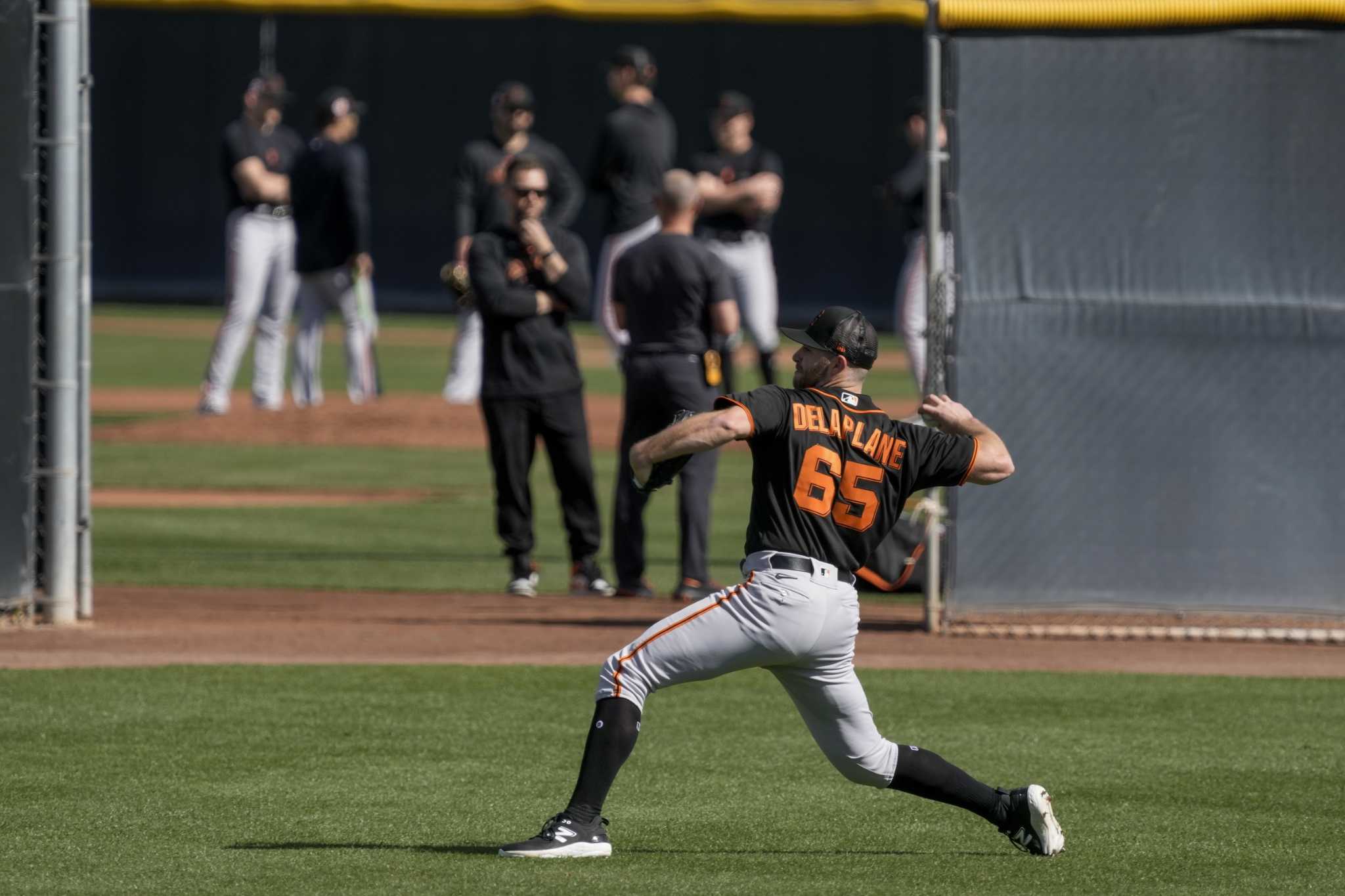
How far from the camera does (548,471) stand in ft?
54.9

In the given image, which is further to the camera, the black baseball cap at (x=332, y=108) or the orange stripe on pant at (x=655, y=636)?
the black baseball cap at (x=332, y=108)

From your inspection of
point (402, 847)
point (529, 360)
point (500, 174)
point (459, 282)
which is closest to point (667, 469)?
point (402, 847)

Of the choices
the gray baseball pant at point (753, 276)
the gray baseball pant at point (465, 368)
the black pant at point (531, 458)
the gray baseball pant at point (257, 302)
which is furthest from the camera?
the gray baseball pant at point (465, 368)

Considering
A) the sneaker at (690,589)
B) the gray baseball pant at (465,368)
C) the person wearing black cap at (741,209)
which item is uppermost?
the person wearing black cap at (741,209)

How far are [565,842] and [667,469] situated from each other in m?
1.02

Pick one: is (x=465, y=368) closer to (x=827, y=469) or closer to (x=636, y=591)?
(x=636, y=591)

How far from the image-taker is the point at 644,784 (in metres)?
6.85

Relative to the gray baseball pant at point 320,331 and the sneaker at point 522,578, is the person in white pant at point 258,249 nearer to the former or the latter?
the gray baseball pant at point 320,331

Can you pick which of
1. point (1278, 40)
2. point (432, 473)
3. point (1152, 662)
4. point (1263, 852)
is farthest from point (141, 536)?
point (1263, 852)

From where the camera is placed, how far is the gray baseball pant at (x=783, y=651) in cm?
551

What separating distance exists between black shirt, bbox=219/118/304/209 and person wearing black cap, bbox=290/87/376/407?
1.64 feet

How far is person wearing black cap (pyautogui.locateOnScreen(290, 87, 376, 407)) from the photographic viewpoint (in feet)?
55.7

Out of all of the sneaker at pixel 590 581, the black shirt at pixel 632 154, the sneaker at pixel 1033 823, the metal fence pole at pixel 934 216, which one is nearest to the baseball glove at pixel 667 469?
the sneaker at pixel 1033 823

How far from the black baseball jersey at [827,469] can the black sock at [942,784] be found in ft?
1.84
